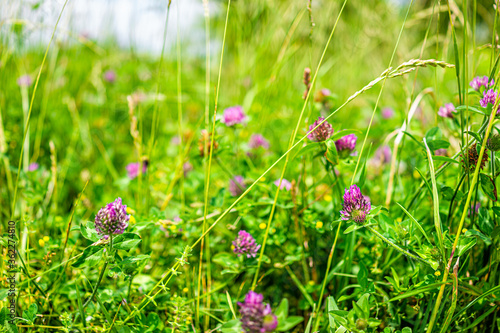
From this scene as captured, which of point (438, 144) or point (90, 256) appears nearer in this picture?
point (90, 256)

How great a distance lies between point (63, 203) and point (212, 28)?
291 centimetres

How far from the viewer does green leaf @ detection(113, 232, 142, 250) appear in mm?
769

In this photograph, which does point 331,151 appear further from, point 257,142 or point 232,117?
point 257,142

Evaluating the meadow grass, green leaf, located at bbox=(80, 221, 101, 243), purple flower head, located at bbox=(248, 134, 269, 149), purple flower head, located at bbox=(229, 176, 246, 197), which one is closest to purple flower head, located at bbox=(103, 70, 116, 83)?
Result: the meadow grass

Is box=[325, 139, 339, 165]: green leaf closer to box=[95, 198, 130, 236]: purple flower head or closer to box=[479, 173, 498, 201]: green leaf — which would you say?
box=[479, 173, 498, 201]: green leaf

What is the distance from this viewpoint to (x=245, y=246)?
98 cm

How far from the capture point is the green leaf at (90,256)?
770mm

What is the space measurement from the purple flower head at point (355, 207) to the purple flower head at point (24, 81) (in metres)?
1.75

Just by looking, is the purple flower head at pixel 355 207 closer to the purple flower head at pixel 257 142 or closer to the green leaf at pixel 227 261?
the green leaf at pixel 227 261

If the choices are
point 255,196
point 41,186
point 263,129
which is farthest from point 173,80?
point 255,196

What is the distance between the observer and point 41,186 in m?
1.23

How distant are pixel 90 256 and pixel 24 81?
4.94 ft

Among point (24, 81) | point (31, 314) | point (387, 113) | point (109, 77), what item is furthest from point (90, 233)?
point (109, 77)

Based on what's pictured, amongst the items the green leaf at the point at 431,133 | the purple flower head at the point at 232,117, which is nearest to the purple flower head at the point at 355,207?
the green leaf at the point at 431,133
